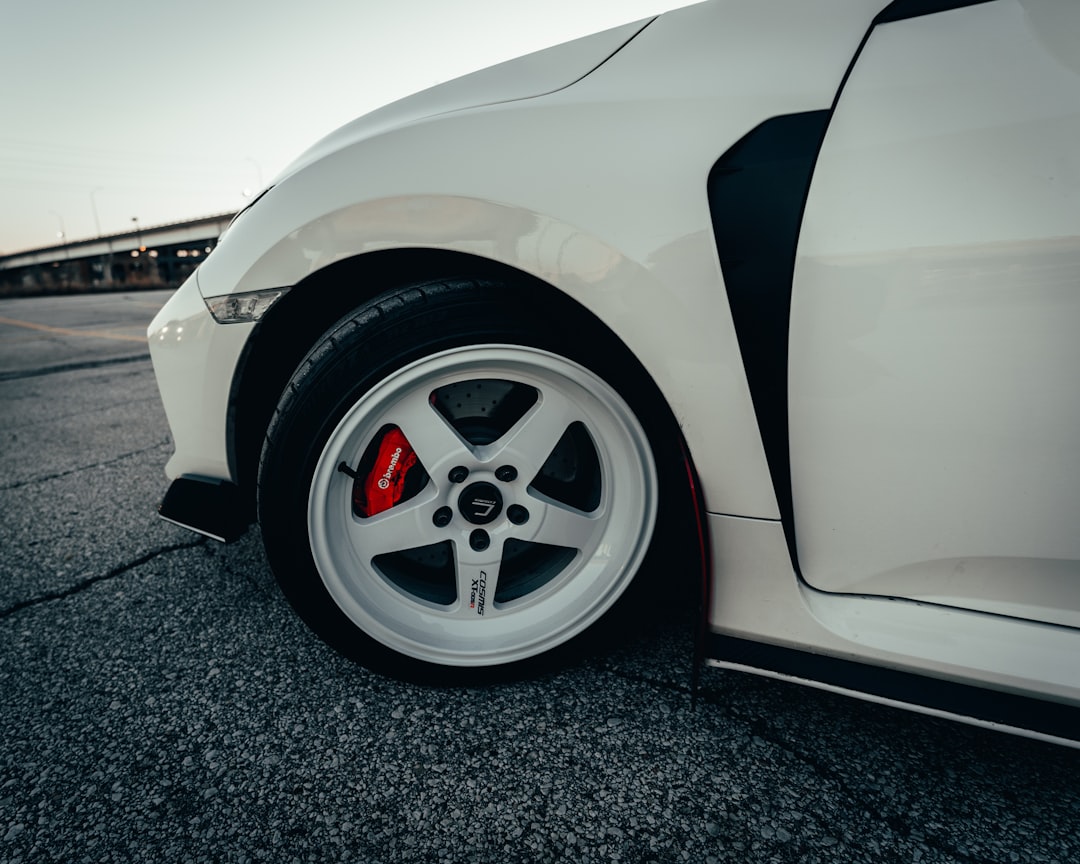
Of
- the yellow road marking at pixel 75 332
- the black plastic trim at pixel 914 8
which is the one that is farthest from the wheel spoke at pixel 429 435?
the yellow road marking at pixel 75 332

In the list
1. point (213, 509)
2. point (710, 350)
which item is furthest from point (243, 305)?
point (710, 350)

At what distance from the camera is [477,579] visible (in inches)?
49.2

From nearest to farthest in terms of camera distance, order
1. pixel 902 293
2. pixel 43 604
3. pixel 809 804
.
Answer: pixel 902 293
pixel 809 804
pixel 43 604

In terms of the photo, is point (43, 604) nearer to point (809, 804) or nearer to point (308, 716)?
point (308, 716)

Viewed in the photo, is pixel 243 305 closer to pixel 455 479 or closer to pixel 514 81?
pixel 455 479

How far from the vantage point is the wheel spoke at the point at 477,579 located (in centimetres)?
124

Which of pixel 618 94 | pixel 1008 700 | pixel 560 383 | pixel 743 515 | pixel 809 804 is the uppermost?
pixel 618 94

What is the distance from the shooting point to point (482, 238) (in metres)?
1.07

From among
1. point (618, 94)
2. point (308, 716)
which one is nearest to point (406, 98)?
point (618, 94)

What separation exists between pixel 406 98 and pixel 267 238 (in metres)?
0.45

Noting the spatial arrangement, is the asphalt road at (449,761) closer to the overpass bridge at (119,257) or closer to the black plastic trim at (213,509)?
the black plastic trim at (213,509)

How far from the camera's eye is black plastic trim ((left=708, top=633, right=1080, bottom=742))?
35.4 inches

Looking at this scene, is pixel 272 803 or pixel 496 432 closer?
pixel 272 803

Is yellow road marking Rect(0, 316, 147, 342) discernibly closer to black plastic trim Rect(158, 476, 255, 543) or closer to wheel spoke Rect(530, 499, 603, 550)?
black plastic trim Rect(158, 476, 255, 543)
